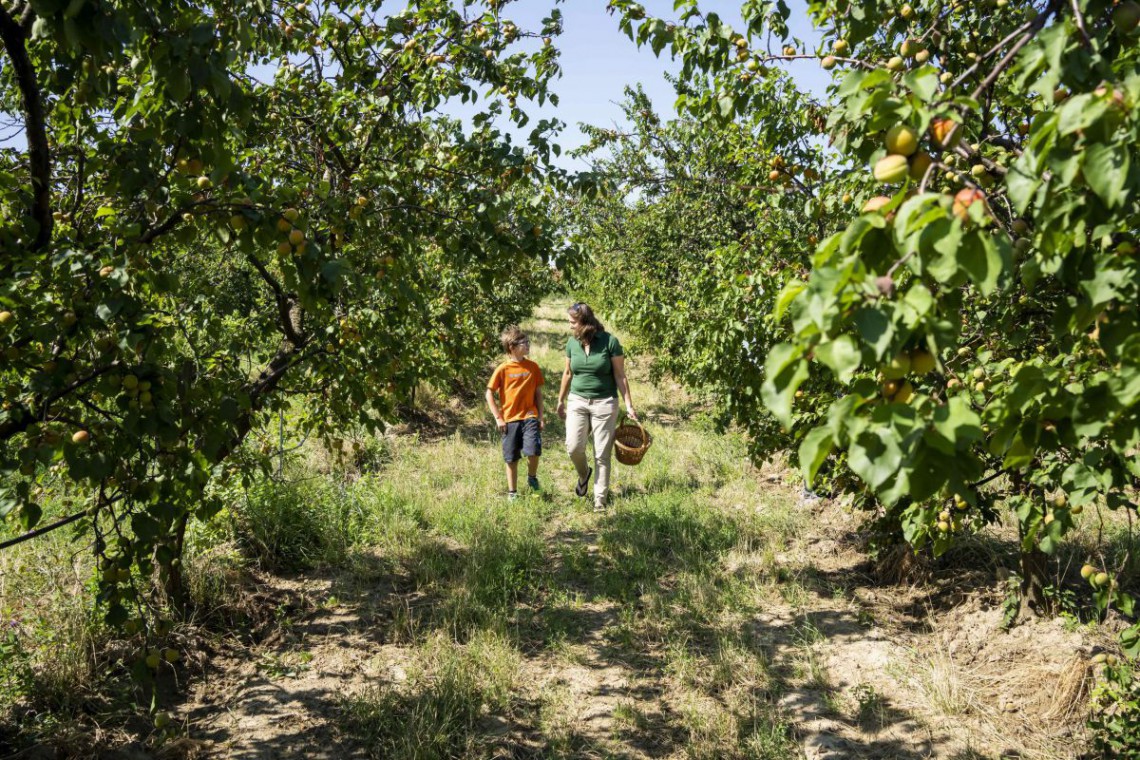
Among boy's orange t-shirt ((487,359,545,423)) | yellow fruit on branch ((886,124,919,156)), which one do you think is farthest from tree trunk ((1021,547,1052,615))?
boy's orange t-shirt ((487,359,545,423))

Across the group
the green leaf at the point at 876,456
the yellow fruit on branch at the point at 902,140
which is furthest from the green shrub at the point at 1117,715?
the yellow fruit on branch at the point at 902,140

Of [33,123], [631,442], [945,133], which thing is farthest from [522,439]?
[945,133]

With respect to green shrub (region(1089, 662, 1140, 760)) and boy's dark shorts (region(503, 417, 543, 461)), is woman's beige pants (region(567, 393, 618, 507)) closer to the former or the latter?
boy's dark shorts (region(503, 417, 543, 461))

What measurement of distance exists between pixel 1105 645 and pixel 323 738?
361 cm

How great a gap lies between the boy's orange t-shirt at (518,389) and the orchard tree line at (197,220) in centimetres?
160

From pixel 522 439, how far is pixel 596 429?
30.2 inches

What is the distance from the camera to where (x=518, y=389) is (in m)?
5.83

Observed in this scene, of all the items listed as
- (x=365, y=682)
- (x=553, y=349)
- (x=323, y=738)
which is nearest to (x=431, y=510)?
(x=365, y=682)

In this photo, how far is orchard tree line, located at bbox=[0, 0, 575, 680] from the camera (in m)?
1.93

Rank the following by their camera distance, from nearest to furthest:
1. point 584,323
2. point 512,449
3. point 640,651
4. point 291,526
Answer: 1. point 640,651
2. point 291,526
3. point 584,323
4. point 512,449

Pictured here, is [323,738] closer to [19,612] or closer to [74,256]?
[19,612]

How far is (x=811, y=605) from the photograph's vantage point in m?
3.92

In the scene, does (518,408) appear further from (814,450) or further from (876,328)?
(876,328)

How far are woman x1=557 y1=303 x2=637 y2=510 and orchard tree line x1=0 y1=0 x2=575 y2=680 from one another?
1.48 m
